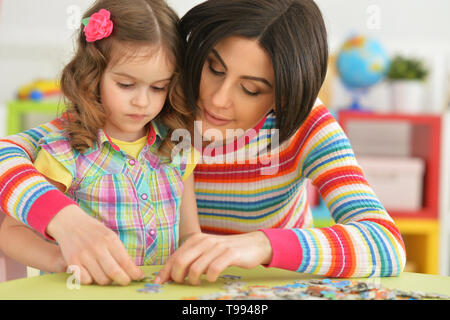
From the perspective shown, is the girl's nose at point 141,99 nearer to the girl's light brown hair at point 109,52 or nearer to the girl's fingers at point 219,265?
the girl's light brown hair at point 109,52

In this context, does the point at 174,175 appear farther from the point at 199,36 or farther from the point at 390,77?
the point at 390,77

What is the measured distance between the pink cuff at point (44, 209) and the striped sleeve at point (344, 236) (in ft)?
0.99

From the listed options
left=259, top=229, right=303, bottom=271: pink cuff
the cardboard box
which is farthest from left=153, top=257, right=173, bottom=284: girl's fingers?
the cardboard box

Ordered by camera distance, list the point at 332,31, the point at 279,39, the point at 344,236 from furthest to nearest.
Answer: the point at 332,31 → the point at 279,39 → the point at 344,236

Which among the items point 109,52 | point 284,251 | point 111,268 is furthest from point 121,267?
point 109,52

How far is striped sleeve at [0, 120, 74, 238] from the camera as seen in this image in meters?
0.82

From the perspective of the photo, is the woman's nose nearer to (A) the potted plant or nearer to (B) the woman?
(B) the woman

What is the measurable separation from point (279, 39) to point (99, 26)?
324 millimetres

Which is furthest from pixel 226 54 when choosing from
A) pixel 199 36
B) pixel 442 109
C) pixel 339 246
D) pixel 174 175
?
pixel 442 109

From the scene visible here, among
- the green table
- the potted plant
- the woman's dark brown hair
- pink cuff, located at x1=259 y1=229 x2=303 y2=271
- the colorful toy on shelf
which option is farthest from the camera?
the potted plant

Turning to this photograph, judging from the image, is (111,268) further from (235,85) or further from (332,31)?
(332,31)

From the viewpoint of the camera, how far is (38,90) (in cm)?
276

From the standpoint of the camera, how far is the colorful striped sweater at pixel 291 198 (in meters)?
0.85

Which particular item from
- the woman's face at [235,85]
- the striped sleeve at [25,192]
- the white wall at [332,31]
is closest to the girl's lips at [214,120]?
the woman's face at [235,85]
